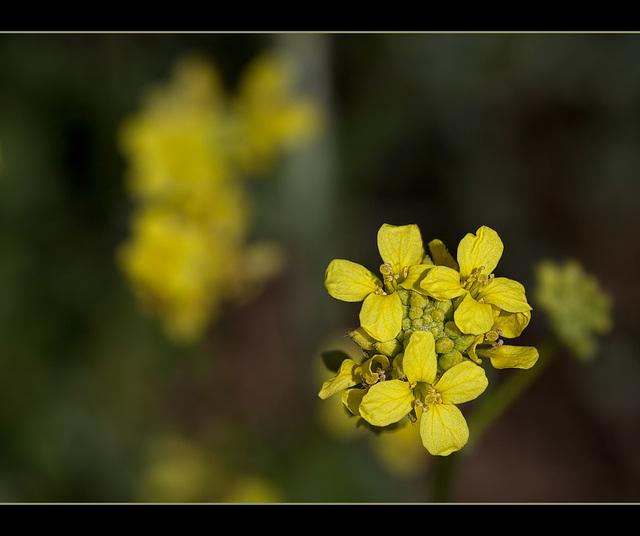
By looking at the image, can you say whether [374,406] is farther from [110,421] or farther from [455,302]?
[110,421]

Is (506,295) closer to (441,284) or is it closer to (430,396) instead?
(441,284)

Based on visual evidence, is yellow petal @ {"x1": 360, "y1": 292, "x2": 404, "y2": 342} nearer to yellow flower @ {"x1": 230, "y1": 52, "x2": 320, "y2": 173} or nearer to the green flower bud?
the green flower bud

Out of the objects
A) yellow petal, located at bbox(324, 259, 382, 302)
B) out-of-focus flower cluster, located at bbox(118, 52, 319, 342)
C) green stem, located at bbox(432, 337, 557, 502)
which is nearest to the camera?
yellow petal, located at bbox(324, 259, 382, 302)

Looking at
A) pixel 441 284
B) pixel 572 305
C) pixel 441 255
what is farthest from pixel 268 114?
pixel 441 284

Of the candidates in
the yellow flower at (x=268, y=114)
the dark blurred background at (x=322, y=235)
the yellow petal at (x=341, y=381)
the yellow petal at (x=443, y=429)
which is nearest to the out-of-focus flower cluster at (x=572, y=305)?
the yellow petal at (x=443, y=429)

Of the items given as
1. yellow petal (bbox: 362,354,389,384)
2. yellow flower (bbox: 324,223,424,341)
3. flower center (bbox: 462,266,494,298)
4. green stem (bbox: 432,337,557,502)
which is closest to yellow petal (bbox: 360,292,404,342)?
yellow flower (bbox: 324,223,424,341)

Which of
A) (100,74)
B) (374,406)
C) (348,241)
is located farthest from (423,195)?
(374,406)

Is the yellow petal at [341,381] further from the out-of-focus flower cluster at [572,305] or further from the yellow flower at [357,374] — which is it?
the out-of-focus flower cluster at [572,305]
